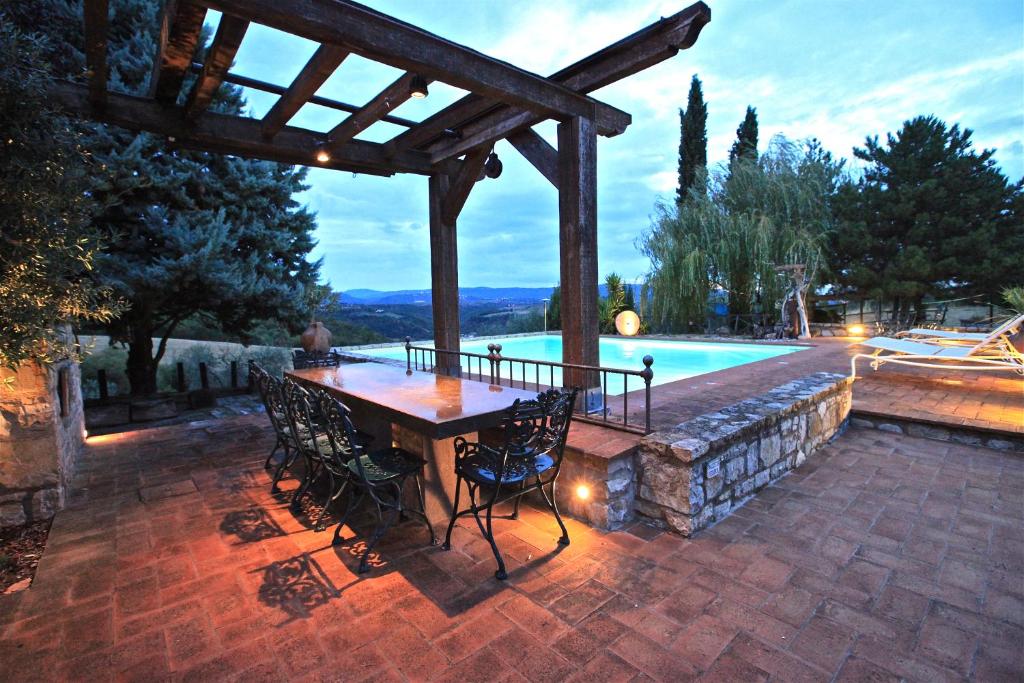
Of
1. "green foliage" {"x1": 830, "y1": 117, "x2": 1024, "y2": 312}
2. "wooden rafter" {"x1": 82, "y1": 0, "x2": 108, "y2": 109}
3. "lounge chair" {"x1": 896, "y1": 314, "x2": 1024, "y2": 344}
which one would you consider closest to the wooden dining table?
"wooden rafter" {"x1": 82, "y1": 0, "x2": 108, "y2": 109}

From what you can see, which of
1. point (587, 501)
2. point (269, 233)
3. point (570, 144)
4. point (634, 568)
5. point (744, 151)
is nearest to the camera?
point (634, 568)

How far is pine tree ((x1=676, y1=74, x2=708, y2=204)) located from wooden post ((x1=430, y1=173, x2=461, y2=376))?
12251 mm

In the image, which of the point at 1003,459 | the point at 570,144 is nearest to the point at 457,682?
the point at 570,144

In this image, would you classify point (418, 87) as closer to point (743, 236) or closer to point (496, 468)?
point (496, 468)

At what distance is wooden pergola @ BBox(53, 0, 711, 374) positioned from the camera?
7.79 feet

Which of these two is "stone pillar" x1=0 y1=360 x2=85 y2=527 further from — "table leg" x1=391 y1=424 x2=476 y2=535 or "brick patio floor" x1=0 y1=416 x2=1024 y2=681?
"table leg" x1=391 y1=424 x2=476 y2=535

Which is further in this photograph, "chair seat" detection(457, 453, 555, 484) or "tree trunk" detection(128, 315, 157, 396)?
"tree trunk" detection(128, 315, 157, 396)

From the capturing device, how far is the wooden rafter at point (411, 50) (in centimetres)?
216

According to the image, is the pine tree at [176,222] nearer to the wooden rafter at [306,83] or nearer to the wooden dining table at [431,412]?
the wooden rafter at [306,83]

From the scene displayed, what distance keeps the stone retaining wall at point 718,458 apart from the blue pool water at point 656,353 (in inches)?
141

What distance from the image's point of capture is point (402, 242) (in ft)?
64.4

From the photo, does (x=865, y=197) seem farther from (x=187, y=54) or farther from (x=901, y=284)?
(x=187, y=54)

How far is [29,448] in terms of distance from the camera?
8.77ft

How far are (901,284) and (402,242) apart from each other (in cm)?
1690
